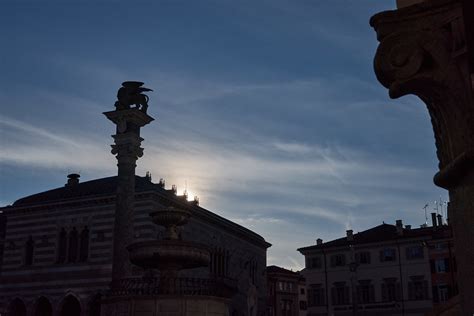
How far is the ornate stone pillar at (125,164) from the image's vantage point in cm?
2339

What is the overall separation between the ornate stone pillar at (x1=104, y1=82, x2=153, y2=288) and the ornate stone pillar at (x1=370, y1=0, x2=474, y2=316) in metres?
21.2

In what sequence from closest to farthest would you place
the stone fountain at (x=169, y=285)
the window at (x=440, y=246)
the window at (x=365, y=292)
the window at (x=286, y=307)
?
1. the stone fountain at (x=169, y=285)
2. the window at (x=440, y=246)
3. the window at (x=365, y=292)
4. the window at (x=286, y=307)

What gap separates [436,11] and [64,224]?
34289 mm

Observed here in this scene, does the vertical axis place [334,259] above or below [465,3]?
above

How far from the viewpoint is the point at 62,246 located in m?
34.8

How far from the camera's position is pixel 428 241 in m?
51.4

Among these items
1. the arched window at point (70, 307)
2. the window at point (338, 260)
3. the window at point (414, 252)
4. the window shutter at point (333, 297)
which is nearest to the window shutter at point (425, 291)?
the window at point (414, 252)

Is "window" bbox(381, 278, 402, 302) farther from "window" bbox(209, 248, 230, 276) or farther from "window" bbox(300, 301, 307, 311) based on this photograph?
"window" bbox(300, 301, 307, 311)

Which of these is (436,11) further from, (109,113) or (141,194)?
(141,194)

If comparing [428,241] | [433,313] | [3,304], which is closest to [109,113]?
[3,304]

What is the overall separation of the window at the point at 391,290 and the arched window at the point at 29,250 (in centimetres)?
3176

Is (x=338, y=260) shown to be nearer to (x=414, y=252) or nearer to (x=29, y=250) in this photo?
(x=414, y=252)

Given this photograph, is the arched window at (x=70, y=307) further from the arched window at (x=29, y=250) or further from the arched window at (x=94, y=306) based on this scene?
the arched window at (x=29, y=250)

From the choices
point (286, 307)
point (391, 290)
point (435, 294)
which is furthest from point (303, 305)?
point (435, 294)
